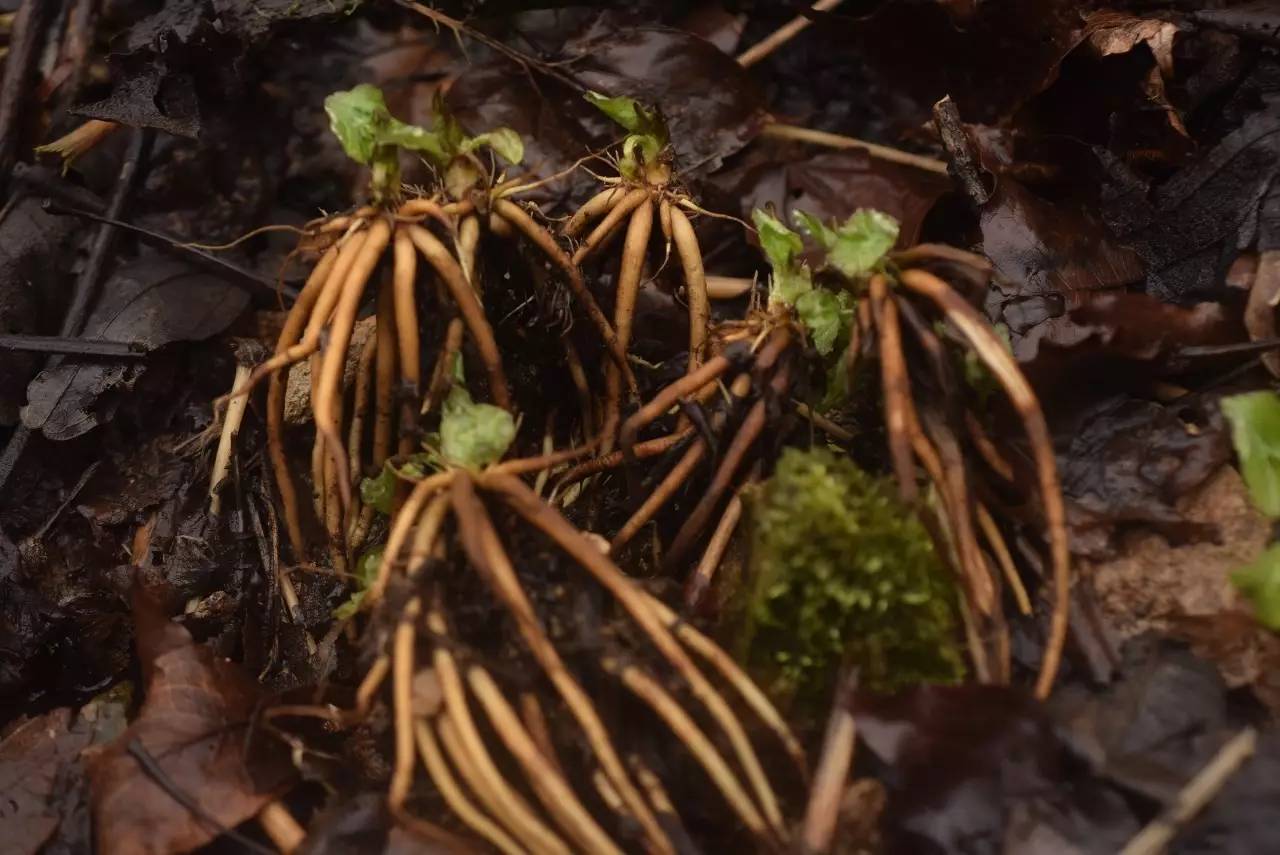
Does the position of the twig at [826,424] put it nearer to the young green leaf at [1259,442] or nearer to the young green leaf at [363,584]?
the young green leaf at [1259,442]

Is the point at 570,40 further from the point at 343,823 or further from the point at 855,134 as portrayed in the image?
the point at 343,823

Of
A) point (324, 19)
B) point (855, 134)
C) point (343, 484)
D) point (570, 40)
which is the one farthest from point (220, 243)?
point (855, 134)

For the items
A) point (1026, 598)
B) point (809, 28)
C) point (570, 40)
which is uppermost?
point (809, 28)

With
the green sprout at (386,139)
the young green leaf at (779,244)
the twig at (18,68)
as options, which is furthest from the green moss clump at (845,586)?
the twig at (18,68)

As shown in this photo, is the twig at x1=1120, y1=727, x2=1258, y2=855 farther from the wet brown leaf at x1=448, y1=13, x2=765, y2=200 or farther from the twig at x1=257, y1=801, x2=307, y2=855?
the wet brown leaf at x1=448, y1=13, x2=765, y2=200

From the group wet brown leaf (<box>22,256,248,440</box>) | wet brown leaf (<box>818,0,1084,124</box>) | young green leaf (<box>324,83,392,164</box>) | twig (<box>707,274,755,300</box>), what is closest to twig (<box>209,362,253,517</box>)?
wet brown leaf (<box>22,256,248,440</box>)
